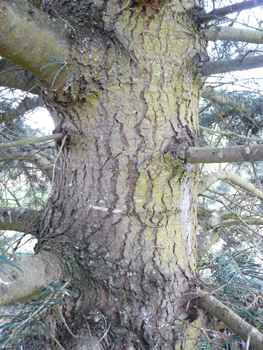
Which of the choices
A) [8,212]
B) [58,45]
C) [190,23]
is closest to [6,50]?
[58,45]

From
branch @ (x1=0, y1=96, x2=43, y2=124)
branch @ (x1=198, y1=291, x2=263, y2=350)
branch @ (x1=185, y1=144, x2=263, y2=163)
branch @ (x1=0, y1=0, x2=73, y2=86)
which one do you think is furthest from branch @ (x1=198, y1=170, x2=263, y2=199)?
branch @ (x1=0, y1=96, x2=43, y2=124)

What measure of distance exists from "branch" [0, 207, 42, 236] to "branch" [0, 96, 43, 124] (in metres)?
0.80

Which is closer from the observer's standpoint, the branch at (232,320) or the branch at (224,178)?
the branch at (232,320)

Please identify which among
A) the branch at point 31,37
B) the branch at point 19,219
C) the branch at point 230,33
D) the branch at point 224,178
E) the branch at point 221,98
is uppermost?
the branch at point 230,33

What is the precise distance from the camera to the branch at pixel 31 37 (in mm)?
Result: 780

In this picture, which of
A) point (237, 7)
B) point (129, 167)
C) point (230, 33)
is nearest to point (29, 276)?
point (129, 167)

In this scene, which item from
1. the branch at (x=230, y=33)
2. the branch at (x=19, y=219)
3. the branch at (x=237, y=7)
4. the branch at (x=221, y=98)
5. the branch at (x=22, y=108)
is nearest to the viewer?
the branch at (x=237, y=7)

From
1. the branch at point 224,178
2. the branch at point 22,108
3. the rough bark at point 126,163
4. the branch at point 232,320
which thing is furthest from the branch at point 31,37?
the branch at point 22,108

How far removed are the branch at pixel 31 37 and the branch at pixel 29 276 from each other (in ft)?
2.02

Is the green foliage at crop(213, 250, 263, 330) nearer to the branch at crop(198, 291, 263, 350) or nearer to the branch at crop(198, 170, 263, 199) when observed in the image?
the branch at crop(198, 291, 263, 350)

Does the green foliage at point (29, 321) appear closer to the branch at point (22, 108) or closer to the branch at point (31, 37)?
the branch at point (31, 37)

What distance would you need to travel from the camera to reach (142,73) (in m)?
0.98

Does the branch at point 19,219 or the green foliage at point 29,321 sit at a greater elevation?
the branch at point 19,219

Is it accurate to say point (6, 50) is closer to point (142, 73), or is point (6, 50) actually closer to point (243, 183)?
point (142, 73)
